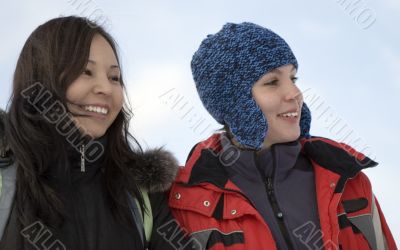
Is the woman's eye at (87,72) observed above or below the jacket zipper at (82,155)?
above

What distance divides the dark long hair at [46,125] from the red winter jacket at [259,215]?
394 mm

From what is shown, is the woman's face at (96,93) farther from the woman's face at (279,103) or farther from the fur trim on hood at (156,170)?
the woman's face at (279,103)

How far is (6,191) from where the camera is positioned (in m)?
2.02

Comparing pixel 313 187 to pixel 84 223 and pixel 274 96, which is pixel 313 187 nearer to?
pixel 274 96

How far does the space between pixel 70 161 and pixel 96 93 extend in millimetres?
388

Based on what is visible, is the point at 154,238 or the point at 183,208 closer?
the point at 154,238

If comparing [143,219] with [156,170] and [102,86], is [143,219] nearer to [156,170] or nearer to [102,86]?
[156,170]

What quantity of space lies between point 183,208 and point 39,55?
1.19 m

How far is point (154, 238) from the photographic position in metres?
2.33

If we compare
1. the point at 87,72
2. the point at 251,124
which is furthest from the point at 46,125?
the point at 251,124

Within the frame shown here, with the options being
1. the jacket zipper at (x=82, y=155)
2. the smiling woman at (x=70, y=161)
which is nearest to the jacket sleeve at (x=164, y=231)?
the smiling woman at (x=70, y=161)

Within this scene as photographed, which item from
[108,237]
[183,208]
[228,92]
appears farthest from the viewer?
[228,92]

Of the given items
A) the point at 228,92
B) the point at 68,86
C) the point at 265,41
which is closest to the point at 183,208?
the point at 228,92

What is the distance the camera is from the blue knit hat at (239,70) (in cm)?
271
